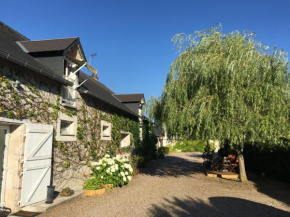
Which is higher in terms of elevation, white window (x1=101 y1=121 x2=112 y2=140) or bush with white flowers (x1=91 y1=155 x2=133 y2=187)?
white window (x1=101 y1=121 x2=112 y2=140)

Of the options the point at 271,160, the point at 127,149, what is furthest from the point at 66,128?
the point at 271,160

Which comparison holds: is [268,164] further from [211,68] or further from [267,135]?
[211,68]

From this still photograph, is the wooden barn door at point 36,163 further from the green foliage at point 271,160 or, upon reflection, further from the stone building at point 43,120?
the green foliage at point 271,160

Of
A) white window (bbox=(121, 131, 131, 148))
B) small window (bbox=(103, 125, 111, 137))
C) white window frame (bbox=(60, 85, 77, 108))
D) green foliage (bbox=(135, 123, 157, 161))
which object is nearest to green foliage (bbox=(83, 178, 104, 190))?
white window frame (bbox=(60, 85, 77, 108))

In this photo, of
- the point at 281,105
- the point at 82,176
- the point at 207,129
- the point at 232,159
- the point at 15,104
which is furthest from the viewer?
the point at 232,159

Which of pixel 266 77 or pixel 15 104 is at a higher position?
pixel 266 77

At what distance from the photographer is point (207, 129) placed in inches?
265

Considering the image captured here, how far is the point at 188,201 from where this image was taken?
593 centimetres

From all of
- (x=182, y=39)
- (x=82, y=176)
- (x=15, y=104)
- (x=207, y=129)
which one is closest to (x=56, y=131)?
(x=15, y=104)

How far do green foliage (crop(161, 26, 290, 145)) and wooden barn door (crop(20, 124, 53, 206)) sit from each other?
3.85 metres

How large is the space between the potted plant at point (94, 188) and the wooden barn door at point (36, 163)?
3.89ft

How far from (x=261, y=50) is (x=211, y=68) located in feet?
6.20

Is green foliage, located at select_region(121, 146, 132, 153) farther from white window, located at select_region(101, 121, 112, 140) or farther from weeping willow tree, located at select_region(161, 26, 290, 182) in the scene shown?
weeping willow tree, located at select_region(161, 26, 290, 182)

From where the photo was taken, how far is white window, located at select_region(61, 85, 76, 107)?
22.5ft
